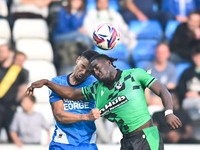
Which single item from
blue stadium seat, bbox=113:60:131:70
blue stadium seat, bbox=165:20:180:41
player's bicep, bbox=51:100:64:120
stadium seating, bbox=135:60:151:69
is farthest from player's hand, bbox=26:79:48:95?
blue stadium seat, bbox=165:20:180:41

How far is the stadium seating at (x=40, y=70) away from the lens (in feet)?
46.0

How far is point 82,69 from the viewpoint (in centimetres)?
890

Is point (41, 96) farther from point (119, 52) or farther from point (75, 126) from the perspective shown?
point (75, 126)

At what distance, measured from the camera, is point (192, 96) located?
13531 millimetres

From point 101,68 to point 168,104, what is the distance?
832mm

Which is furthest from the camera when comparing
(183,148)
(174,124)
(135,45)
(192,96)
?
(135,45)

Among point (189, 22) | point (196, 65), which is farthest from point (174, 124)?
point (189, 22)

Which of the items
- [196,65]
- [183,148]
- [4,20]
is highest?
[4,20]

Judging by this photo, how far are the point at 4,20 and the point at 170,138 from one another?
A: 4090 mm

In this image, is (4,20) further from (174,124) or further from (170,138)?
(174,124)

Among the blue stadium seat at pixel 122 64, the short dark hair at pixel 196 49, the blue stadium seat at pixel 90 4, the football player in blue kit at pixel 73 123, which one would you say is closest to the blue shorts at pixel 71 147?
the football player in blue kit at pixel 73 123

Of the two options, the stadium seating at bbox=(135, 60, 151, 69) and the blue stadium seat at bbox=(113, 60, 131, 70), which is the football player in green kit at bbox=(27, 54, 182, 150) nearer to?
the blue stadium seat at bbox=(113, 60, 131, 70)

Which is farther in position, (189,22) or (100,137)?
(189,22)

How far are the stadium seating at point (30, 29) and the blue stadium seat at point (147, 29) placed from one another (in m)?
1.65
